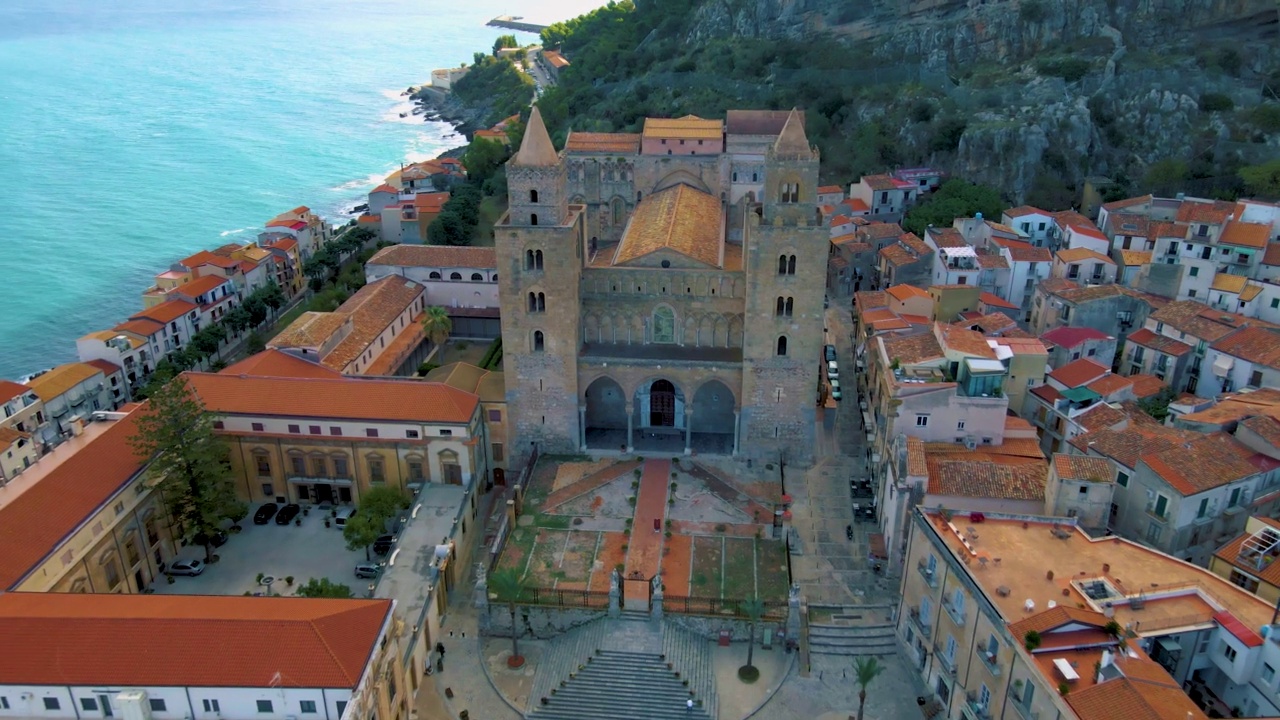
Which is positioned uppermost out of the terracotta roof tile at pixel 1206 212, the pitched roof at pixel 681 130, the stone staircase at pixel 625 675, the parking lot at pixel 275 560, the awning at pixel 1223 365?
the pitched roof at pixel 681 130

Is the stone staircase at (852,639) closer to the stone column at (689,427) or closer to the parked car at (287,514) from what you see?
the stone column at (689,427)

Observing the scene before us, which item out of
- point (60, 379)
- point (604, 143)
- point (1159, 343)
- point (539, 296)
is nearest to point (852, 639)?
point (539, 296)

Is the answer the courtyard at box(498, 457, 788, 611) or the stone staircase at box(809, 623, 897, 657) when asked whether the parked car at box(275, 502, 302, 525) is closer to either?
the courtyard at box(498, 457, 788, 611)

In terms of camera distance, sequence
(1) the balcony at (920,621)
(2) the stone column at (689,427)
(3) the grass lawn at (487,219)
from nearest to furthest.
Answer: (1) the balcony at (920,621) < (2) the stone column at (689,427) < (3) the grass lawn at (487,219)

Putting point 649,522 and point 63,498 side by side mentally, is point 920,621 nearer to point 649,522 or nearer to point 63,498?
point 649,522

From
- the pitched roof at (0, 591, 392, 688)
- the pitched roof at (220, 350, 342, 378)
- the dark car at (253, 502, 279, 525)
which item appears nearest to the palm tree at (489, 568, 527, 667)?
the pitched roof at (0, 591, 392, 688)

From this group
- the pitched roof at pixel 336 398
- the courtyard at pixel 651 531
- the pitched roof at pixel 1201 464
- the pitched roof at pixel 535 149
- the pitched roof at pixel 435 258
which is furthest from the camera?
the pitched roof at pixel 435 258

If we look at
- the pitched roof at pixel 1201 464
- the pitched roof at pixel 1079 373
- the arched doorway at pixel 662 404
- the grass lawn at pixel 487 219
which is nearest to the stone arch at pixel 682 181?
the arched doorway at pixel 662 404
